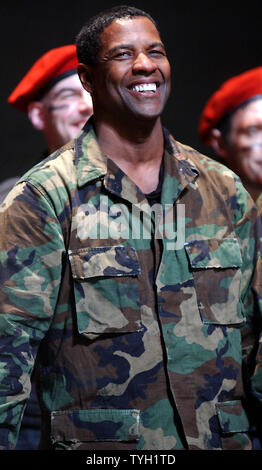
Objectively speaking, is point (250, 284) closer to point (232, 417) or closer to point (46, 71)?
point (232, 417)

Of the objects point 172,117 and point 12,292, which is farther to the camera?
point 172,117

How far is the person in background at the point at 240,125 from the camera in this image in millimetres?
3221

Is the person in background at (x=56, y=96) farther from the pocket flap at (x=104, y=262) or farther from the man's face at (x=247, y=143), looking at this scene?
the pocket flap at (x=104, y=262)

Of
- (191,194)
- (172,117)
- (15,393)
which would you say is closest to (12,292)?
(15,393)

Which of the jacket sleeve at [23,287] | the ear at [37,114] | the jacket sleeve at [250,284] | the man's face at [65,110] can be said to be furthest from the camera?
the ear at [37,114]

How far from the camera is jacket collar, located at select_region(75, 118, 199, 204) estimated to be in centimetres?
201

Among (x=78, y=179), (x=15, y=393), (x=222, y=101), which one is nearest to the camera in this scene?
(x=15, y=393)

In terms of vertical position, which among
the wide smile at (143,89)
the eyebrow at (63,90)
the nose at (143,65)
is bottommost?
the eyebrow at (63,90)

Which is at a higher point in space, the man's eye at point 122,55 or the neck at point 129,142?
the man's eye at point 122,55

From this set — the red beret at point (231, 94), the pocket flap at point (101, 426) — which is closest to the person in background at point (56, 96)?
the red beret at point (231, 94)

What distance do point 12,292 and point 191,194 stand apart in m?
0.47

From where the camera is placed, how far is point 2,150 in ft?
10.9

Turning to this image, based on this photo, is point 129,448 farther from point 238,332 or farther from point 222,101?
point 222,101

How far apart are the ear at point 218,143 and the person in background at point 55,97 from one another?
0.53 m
